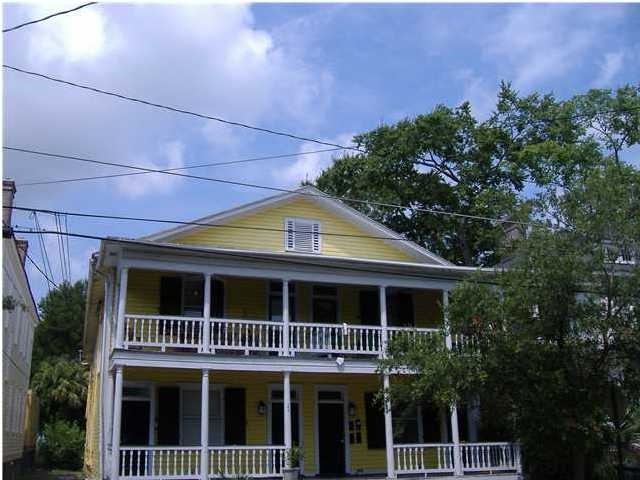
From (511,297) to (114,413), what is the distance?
9128 mm

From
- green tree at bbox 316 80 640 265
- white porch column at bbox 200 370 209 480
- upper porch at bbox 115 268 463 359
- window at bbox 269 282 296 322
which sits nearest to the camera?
white porch column at bbox 200 370 209 480

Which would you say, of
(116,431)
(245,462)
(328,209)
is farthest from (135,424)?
(328,209)

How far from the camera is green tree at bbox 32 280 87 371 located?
55.8 metres

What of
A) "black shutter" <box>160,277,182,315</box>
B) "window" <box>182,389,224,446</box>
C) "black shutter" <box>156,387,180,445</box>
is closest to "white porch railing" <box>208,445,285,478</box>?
"window" <box>182,389,224,446</box>

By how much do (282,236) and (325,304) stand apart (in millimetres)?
2326

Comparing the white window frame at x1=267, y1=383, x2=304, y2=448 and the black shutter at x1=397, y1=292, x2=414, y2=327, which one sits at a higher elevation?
the black shutter at x1=397, y1=292, x2=414, y2=327

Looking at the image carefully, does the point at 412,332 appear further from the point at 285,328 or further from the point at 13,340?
the point at 13,340

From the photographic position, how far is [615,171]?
13688 millimetres

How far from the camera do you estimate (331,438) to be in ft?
64.1

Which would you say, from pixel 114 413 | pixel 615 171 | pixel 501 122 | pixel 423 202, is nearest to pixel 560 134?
pixel 501 122

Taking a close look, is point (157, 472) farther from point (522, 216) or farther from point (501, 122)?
point (501, 122)

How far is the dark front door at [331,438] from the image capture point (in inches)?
758

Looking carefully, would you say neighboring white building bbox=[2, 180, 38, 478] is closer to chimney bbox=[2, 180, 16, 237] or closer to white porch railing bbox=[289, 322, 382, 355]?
chimney bbox=[2, 180, 16, 237]

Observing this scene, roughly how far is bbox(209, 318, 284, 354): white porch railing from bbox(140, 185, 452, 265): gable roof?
284 centimetres
